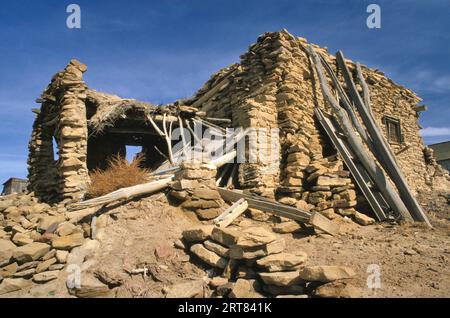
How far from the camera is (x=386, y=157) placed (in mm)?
6645

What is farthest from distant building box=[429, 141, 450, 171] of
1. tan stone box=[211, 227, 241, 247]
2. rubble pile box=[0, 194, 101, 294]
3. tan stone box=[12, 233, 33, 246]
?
tan stone box=[12, 233, 33, 246]

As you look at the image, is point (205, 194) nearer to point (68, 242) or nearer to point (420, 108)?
point (68, 242)

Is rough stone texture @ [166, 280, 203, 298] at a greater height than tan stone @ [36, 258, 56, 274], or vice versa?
tan stone @ [36, 258, 56, 274]

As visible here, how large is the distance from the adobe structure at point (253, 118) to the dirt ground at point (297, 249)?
1.15m

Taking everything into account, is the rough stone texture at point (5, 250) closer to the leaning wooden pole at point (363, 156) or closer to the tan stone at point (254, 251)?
the tan stone at point (254, 251)

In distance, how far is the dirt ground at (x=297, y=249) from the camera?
10.6 ft

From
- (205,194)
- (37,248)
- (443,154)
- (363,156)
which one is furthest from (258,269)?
(443,154)

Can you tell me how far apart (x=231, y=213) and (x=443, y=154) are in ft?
76.9

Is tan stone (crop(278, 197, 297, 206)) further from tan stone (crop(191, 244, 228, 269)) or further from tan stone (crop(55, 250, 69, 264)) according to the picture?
tan stone (crop(55, 250, 69, 264))

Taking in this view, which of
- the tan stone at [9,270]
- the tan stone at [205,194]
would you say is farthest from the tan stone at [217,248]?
the tan stone at [9,270]

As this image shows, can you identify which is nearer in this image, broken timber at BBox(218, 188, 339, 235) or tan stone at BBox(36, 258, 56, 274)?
tan stone at BBox(36, 258, 56, 274)

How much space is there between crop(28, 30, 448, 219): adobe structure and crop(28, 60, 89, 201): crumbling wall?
0.08 feet

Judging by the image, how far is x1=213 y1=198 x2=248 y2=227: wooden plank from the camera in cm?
483
